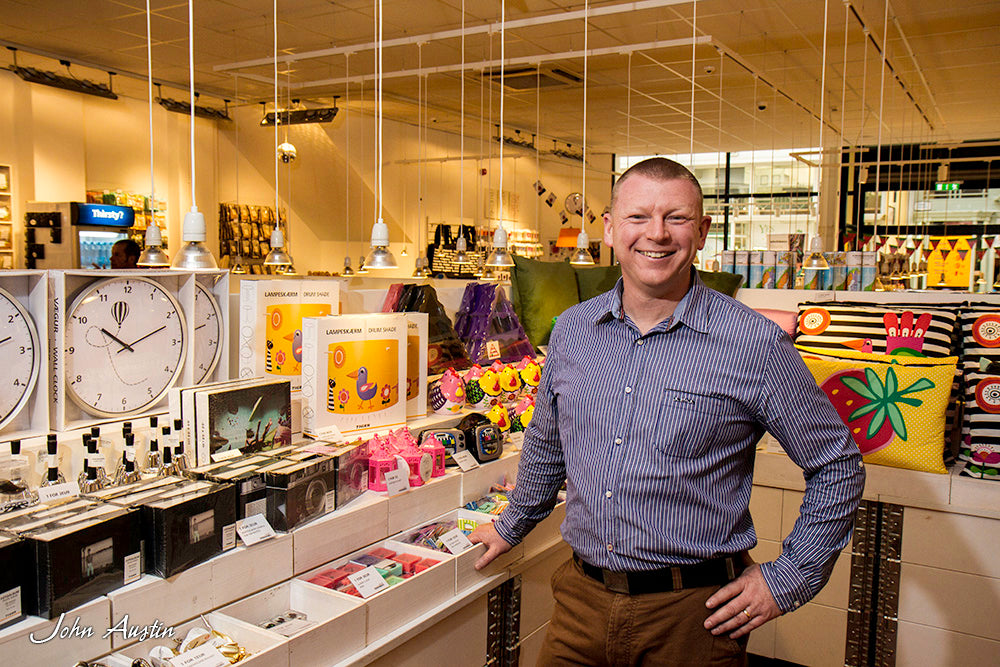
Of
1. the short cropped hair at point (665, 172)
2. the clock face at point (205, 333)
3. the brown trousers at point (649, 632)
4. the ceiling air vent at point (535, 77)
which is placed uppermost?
the ceiling air vent at point (535, 77)

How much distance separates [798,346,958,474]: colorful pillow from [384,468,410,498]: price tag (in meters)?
1.71

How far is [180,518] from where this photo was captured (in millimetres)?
1890

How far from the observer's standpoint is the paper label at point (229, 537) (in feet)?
6.61

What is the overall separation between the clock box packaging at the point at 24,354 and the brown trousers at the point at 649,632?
1558 mm

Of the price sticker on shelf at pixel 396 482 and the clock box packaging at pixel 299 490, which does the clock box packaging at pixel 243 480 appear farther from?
the price sticker on shelf at pixel 396 482

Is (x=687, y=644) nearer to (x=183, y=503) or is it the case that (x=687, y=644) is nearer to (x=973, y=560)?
(x=183, y=503)

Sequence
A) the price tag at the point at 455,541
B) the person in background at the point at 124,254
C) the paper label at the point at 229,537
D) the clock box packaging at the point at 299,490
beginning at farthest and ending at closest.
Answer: the person in background at the point at 124,254 < the price tag at the point at 455,541 < the clock box packaging at the point at 299,490 < the paper label at the point at 229,537

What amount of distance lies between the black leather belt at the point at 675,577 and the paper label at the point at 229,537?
38.5 inches

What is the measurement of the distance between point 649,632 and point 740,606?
0.66 ft

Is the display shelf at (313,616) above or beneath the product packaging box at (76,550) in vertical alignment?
beneath

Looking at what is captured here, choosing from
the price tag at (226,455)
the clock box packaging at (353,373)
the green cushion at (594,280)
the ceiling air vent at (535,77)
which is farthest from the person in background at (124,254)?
the price tag at (226,455)

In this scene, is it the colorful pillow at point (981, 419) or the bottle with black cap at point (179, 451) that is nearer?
the bottle with black cap at point (179, 451)

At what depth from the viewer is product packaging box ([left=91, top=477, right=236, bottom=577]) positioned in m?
1.86

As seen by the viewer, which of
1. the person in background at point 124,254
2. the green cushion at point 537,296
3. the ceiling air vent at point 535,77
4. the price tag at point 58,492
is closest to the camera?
the price tag at point 58,492
